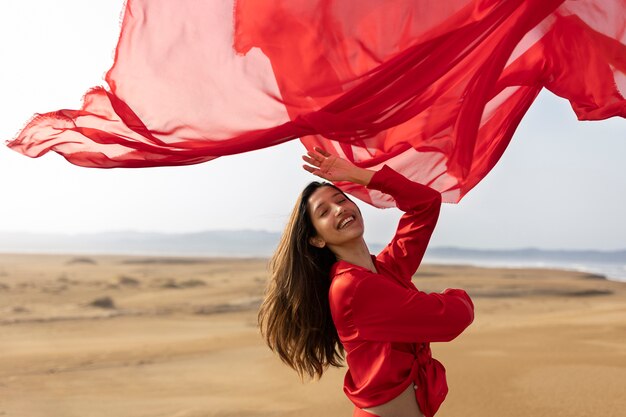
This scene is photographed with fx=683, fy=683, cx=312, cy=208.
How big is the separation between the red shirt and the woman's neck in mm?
61

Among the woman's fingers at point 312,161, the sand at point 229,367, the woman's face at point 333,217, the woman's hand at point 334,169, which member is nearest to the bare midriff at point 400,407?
the woman's face at point 333,217

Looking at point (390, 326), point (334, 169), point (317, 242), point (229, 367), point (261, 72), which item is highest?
point (261, 72)

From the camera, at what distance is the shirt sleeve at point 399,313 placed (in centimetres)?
292

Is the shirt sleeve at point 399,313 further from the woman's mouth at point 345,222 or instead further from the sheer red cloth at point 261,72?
the sheer red cloth at point 261,72

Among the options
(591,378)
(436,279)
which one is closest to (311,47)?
(591,378)

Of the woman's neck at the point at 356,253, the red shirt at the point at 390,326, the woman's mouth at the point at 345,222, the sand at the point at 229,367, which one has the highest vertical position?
the woman's mouth at the point at 345,222

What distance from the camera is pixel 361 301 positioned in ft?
9.70

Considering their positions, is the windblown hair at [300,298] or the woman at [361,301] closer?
the woman at [361,301]

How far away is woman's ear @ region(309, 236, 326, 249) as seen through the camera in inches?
127

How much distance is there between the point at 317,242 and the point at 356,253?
20 cm

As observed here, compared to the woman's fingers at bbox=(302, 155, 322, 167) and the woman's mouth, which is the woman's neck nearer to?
the woman's mouth

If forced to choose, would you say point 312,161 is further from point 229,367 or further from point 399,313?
point 229,367

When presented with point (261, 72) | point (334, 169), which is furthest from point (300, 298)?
point (261, 72)

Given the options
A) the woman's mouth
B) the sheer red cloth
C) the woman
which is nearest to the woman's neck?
the woman
